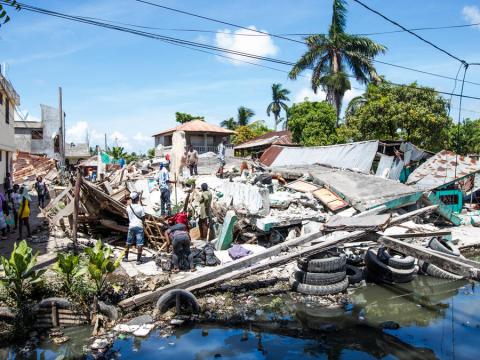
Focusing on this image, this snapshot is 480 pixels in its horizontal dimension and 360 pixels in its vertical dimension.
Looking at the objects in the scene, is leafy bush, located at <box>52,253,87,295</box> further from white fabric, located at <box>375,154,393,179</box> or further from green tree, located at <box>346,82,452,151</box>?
green tree, located at <box>346,82,452,151</box>

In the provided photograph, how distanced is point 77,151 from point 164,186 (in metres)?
41.5

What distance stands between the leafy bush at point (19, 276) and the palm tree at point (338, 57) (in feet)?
89.7

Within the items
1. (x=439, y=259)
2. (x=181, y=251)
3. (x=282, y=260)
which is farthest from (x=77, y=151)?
(x=439, y=259)

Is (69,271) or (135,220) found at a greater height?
(135,220)

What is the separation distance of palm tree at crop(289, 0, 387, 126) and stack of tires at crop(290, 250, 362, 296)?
24.5 m

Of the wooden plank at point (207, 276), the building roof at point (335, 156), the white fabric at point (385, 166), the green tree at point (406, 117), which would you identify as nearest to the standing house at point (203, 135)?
the building roof at point (335, 156)

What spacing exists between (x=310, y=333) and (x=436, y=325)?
223cm

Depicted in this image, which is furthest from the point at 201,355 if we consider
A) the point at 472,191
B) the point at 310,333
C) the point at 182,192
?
the point at 472,191

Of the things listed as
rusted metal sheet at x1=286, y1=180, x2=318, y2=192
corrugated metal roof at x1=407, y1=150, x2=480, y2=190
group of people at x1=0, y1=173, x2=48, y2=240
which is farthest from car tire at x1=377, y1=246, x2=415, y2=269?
group of people at x1=0, y1=173, x2=48, y2=240

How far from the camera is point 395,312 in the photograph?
290 inches

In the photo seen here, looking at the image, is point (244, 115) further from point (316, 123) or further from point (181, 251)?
point (181, 251)

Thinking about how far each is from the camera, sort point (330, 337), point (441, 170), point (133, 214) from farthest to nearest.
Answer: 1. point (441, 170)
2. point (133, 214)
3. point (330, 337)

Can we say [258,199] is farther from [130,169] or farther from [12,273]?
[130,169]

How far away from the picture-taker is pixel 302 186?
14.7m
